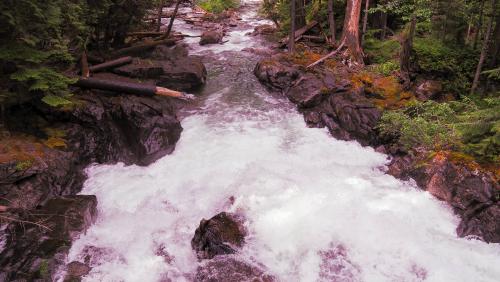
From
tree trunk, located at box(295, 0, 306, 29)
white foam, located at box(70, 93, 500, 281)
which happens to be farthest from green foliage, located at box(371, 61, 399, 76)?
tree trunk, located at box(295, 0, 306, 29)

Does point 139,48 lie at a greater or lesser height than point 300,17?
lesser

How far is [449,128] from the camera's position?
11.0 meters

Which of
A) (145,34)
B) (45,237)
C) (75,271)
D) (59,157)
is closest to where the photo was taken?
(75,271)

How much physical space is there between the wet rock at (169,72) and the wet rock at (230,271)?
9.81 meters

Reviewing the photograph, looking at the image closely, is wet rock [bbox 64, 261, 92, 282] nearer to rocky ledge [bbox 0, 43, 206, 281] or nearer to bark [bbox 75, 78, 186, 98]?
rocky ledge [bbox 0, 43, 206, 281]

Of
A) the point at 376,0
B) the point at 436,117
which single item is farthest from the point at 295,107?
the point at 376,0

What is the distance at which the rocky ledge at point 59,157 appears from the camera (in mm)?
7562

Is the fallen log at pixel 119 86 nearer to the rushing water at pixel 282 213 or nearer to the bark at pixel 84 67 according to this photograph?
the bark at pixel 84 67

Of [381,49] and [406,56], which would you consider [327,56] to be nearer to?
[381,49]

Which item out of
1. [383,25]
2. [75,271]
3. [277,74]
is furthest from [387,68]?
[75,271]

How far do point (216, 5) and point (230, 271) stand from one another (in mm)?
32423

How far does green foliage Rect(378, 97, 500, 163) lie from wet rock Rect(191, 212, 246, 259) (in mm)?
6035

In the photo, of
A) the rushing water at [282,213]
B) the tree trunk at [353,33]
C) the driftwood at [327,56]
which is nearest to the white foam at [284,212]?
the rushing water at [282,213]

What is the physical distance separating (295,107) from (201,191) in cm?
653
